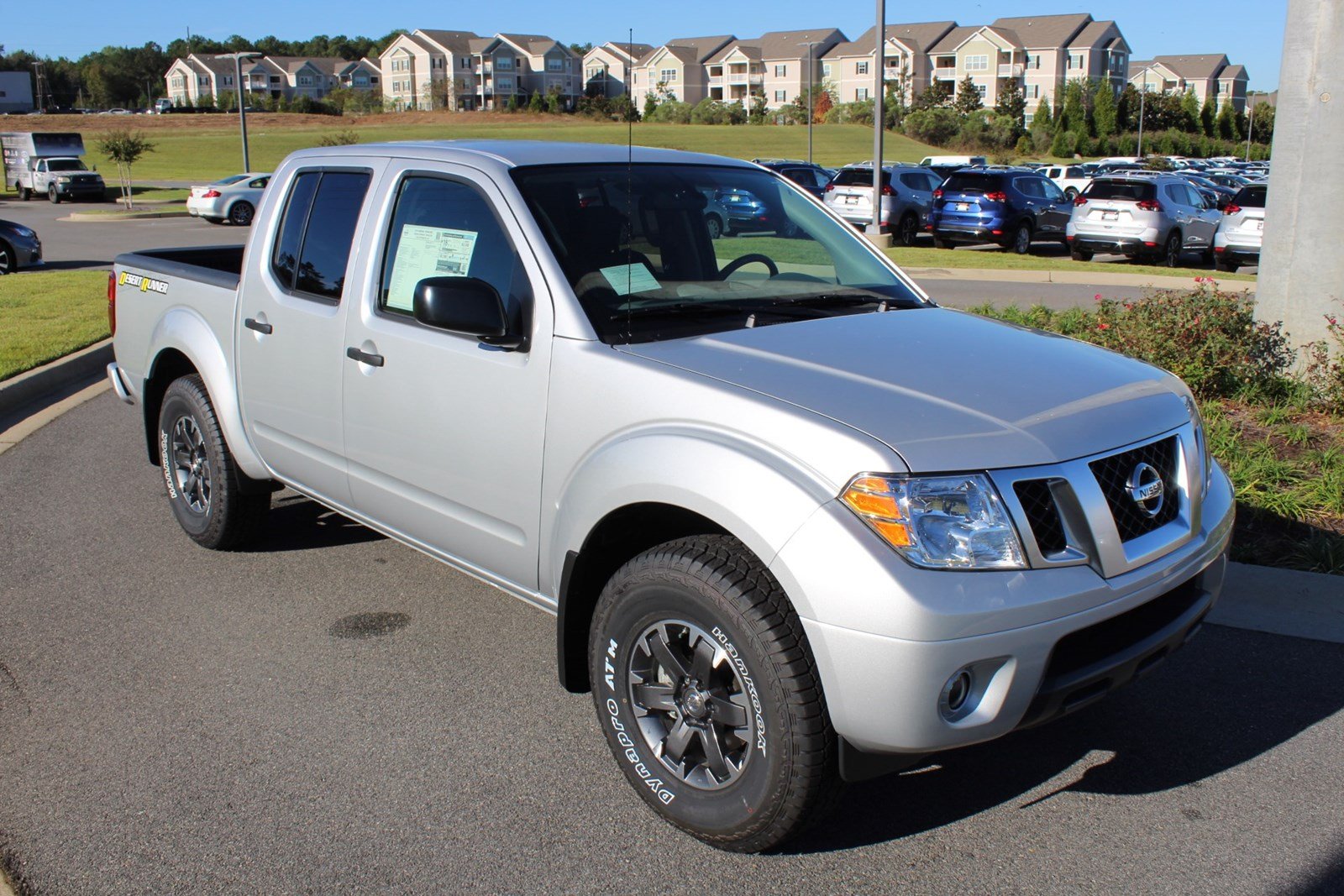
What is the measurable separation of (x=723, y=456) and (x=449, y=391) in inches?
50.0

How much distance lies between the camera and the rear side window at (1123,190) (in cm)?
2234

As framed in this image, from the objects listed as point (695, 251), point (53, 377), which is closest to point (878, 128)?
point (53, 377)

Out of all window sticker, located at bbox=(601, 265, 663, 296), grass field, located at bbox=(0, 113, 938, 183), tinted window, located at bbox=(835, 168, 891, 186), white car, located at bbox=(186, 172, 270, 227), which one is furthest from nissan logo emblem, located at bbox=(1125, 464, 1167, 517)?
grass field, located at bbox=(0, 113, 938, 183)

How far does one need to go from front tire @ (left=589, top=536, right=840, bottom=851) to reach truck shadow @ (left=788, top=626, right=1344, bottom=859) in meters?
0.30

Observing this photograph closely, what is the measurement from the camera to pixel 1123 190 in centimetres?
2258

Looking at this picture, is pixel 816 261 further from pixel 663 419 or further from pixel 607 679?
pixel 607 679

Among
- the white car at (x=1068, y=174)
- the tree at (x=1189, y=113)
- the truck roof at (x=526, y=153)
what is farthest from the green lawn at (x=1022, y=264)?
the tree at (x=1189, y=113)

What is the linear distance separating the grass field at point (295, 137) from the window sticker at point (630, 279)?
43.2 meters

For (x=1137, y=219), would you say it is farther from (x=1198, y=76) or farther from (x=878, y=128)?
(x=1198, y=76)

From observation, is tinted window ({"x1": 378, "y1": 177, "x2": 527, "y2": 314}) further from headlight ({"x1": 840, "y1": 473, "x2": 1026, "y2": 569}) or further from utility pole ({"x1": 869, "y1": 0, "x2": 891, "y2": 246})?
utility pole ({"x1": 869, "y1": 0, "x2": 891, "y2": 246})

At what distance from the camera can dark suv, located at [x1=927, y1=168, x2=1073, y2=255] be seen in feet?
80.3

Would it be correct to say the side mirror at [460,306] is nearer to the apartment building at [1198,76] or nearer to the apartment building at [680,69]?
the apartment building at [680,69]

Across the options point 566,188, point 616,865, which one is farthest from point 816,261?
point 616,865

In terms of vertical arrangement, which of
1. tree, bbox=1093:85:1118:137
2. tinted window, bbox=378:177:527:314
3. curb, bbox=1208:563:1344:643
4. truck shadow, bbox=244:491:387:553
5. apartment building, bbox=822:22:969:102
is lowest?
truck shadow, bbox=244:491:387:553
